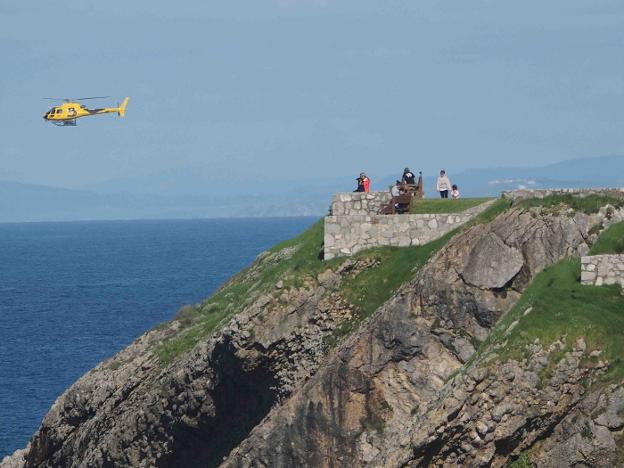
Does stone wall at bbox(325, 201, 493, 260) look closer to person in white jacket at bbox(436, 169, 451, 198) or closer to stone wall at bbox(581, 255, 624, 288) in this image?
person in white jacket at bbox(436, 169, 451, 198)

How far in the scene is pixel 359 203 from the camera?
57.1 meters

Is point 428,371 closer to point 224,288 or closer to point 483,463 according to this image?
point 483,463

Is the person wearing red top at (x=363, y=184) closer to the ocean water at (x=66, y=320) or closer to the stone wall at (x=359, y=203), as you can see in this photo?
the stone wall at (x=359, y=203)

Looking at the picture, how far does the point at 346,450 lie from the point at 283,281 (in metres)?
9.06

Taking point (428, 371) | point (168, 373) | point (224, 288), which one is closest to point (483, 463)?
point (428, 371)

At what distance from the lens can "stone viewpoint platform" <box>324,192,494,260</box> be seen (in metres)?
54.8

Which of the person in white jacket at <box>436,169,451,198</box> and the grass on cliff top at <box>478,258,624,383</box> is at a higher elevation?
the person in white jacket at <box>436,169,451,198</box>

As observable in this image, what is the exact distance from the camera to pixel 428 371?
48562 mm

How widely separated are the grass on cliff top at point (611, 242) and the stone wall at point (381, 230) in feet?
31.0

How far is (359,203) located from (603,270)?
16.8 meters

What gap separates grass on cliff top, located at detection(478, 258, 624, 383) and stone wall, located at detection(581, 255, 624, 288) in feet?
0.78

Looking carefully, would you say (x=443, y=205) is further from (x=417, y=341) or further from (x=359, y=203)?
(x=417, y=341)

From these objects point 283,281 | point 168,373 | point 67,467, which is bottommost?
point 67,467

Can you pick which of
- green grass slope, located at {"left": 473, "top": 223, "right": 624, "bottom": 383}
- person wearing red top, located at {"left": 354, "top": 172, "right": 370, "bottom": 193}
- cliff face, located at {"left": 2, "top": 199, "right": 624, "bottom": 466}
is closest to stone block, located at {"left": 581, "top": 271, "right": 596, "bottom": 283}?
green grass slope, located at {"left": 473, "top": 223, "right": 624, "bottom": 383}
